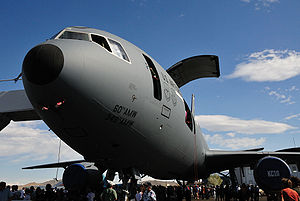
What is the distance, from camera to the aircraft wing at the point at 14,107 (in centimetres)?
1333

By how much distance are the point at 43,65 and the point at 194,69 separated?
1515 centimetres

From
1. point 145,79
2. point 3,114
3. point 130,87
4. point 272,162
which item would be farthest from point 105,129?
point 3,114

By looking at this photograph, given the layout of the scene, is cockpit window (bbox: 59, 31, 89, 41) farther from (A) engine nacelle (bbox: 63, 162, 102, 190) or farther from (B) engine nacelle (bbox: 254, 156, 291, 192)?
(B) engine nacelle (bbox: 254, 156, 291, 192)

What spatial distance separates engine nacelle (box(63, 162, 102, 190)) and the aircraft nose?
515cm

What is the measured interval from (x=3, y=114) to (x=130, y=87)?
40.4 feet

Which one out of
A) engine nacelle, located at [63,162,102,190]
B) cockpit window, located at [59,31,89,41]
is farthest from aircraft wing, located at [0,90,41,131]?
cockpit window, located at [59,31,89,41]

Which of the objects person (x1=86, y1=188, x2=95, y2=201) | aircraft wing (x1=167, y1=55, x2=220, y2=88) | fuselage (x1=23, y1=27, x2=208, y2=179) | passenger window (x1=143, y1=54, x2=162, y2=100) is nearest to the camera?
fuselage (x1=23, y1=27, x2=208, y2=179)

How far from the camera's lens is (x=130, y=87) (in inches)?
205

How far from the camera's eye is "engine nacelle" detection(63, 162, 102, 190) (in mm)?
8523

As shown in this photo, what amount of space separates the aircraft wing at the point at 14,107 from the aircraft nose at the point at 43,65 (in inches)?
379

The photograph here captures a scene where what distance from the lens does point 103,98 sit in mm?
4812

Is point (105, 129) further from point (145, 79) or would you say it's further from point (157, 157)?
point (157, 157)

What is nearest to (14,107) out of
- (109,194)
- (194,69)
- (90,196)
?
(90,196)

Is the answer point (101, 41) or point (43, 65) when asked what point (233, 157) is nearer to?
point (101, 41)
